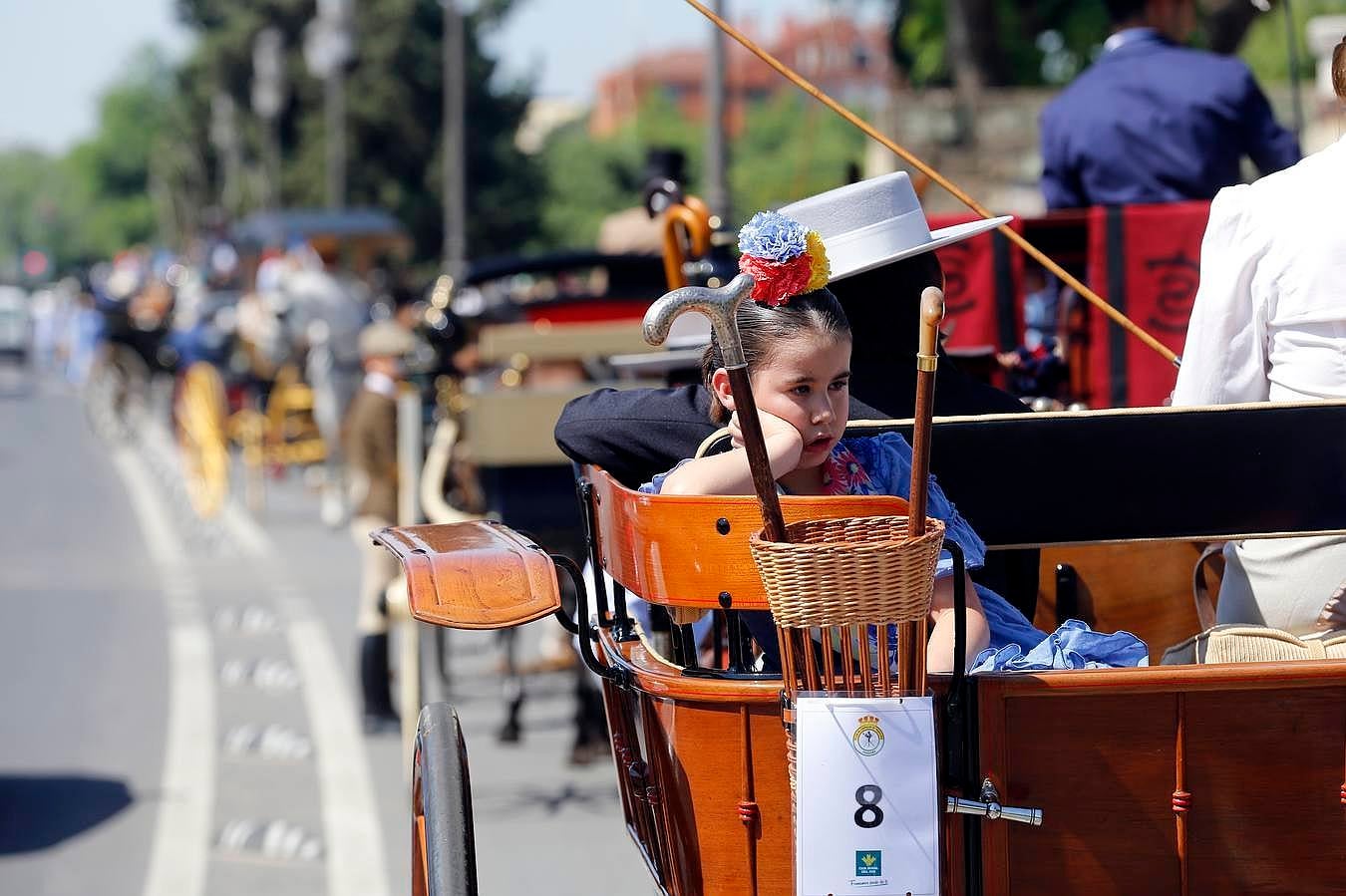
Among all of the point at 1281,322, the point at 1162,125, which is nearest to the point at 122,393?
the point at 1162,125

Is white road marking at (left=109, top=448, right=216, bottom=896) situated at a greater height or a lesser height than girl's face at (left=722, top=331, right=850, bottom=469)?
lesser

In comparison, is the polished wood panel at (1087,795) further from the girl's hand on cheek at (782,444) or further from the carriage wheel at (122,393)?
the carriage wheel at (122,393)

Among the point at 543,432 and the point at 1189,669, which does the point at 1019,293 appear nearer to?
the point at 543,432

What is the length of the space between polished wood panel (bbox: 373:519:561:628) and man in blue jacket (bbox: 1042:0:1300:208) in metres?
3.34

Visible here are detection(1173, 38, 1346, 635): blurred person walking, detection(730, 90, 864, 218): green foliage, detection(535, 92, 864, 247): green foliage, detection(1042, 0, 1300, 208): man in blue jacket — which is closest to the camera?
detection(1173, 38, 1346, 635): blurred person walking

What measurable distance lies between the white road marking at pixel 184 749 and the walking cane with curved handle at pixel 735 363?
12.3 feet

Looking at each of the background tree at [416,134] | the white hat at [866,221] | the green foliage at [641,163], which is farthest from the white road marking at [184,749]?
the green foliage at [641,163]

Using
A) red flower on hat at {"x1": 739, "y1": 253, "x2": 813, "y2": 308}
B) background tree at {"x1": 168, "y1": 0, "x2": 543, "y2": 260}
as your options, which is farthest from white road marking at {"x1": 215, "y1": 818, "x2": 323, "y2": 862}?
background tree at {"x1": 168, "y1": 0, "x2": 543, "y2": 260}

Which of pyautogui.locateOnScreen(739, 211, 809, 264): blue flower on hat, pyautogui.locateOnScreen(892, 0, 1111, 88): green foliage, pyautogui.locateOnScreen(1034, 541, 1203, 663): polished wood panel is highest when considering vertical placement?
pyautogui.locateOnScreen(892, 0, 1111, 88): green foliage

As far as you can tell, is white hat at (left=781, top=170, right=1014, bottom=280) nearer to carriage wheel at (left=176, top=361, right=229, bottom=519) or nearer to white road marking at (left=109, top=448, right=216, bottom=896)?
white road marking at (left=109, top=448, right=216, bottom=896)

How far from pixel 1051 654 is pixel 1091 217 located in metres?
3.07

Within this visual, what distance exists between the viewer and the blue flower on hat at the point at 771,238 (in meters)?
2.88

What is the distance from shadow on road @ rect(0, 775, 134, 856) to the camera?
6.63m

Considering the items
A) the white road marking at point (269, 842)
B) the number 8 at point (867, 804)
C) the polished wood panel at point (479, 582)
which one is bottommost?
the white road marking at point (269, 842)
